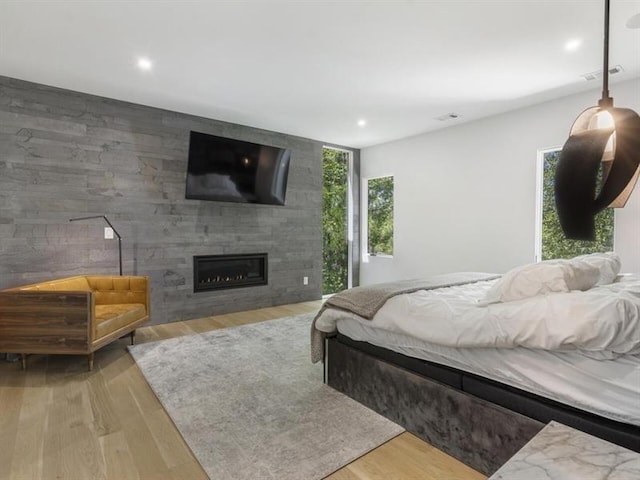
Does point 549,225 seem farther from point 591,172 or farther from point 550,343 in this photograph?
point 591,172

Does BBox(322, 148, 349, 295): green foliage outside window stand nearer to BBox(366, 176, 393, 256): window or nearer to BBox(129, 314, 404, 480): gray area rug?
BBox(366, 176, 393, 256): window

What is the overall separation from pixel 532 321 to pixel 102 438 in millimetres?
2385

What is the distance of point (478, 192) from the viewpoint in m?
4.70

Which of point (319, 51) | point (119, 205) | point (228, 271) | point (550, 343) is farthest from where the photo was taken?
point (228, 271)

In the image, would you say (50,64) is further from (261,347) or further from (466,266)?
(466,266)

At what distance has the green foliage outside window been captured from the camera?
6137 mm

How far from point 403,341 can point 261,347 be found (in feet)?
6.16

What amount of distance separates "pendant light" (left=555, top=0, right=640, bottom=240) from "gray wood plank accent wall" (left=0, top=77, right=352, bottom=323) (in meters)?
4.28

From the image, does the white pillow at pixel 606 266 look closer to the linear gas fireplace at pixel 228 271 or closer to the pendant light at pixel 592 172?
the pendant light at pixel 592 172

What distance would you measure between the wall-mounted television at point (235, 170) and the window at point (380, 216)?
1.83m

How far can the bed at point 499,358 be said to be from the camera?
1.39 metres

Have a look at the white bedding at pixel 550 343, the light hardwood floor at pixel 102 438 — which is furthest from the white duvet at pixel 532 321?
the light hardwood floor at pixel 102 438

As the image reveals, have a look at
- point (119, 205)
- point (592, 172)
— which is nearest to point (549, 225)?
point (592, 172)

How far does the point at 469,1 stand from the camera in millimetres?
2297
